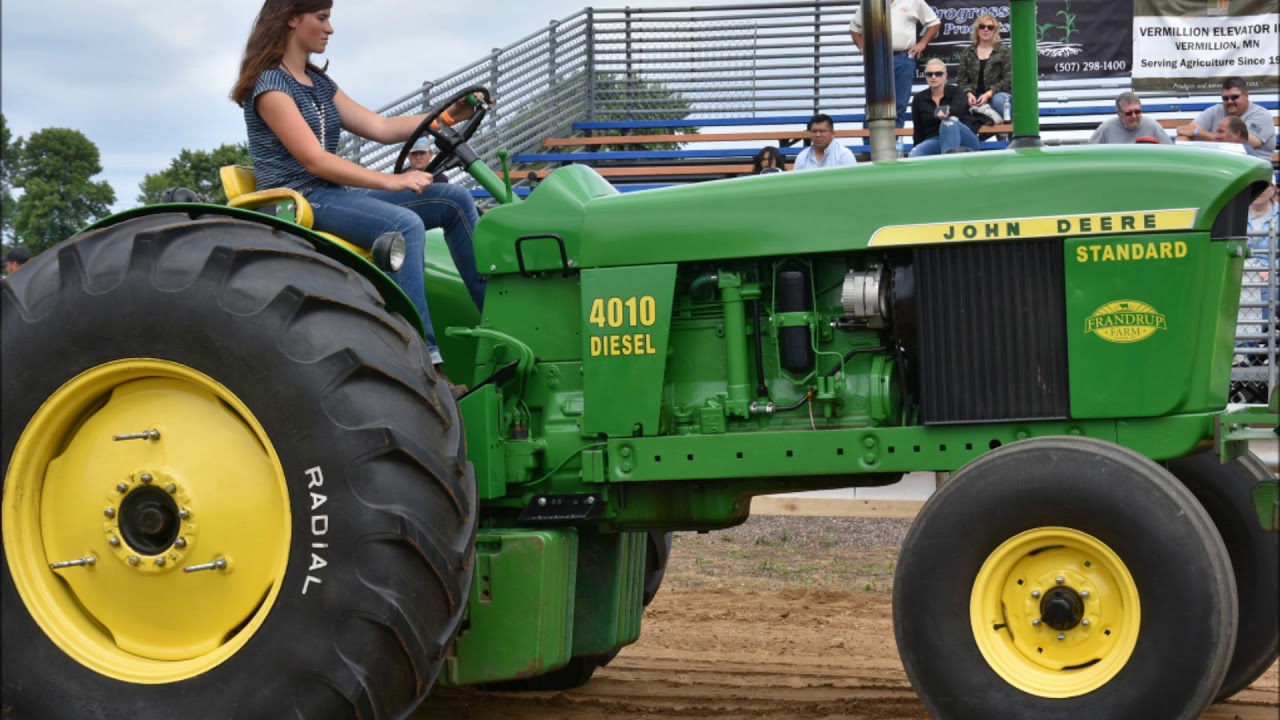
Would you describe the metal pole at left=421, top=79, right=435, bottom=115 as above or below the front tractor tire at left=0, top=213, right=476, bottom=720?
above

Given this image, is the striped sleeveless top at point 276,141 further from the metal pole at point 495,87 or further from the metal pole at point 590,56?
the metal pole at point 590,56

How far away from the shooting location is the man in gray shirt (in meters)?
9.36

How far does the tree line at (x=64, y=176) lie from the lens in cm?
2288

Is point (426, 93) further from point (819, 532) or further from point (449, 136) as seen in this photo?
point (449, 136)

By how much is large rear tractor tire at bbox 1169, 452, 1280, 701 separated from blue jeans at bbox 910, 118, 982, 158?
2786 millimetres

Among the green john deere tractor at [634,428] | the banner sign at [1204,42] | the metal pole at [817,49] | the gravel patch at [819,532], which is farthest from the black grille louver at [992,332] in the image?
the metal pole at [817,49]

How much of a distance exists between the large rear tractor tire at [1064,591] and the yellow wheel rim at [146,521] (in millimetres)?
1766

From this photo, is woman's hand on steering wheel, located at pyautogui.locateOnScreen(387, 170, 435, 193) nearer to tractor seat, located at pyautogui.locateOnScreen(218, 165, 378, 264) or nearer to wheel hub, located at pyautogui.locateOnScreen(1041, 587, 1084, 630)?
tractor seat, located at pyautogui.locateOnScreen(218, 165, 378, 264)

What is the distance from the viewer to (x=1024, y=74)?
4270 mm

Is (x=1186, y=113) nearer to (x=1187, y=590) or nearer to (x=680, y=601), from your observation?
(x=680, y=601)

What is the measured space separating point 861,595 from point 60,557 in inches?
183

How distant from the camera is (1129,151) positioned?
13.5 feet

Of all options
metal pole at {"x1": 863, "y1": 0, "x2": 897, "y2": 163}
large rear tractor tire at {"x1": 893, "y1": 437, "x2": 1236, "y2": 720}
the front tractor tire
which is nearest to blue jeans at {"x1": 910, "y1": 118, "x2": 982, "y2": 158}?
metal pole at {"x1": 863, "y1": 0, "x2": 897, "y2": 163}

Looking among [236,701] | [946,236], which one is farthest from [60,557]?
[946,236]
